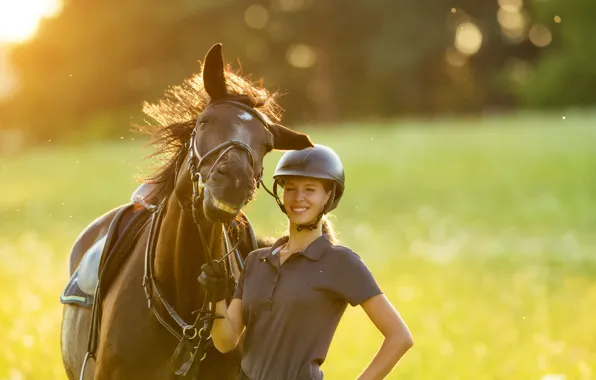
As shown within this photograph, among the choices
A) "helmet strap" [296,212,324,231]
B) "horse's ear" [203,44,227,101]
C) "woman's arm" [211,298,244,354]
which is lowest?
"woman's arm" [211,298,244,354]

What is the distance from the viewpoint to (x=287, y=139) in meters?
5.20

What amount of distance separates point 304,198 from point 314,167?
5.8 inches

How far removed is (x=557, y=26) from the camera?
173 ft

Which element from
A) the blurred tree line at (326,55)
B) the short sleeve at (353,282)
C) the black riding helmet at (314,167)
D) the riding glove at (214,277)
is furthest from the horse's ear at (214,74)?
the blurred tree line at (326,55)

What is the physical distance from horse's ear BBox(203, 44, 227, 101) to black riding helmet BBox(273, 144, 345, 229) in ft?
1.60

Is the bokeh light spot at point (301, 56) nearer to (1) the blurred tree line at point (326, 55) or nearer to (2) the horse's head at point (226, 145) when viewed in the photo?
(1) the blurred tree line at point (326, 55)

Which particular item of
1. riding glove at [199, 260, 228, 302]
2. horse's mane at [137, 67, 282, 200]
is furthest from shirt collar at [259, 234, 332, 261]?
horse's mane at [137, 67, 282, 200]

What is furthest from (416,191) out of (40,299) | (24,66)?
(24,66)

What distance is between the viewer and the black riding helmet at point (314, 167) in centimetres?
491

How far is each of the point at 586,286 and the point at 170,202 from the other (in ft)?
40.7

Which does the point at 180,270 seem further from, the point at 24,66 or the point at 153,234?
the point at 24,66

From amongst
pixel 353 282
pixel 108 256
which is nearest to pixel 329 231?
pixel 353 282

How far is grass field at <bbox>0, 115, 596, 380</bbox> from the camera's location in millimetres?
11656

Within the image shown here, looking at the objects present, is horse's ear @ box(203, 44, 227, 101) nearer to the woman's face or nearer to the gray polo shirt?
the woman's face
